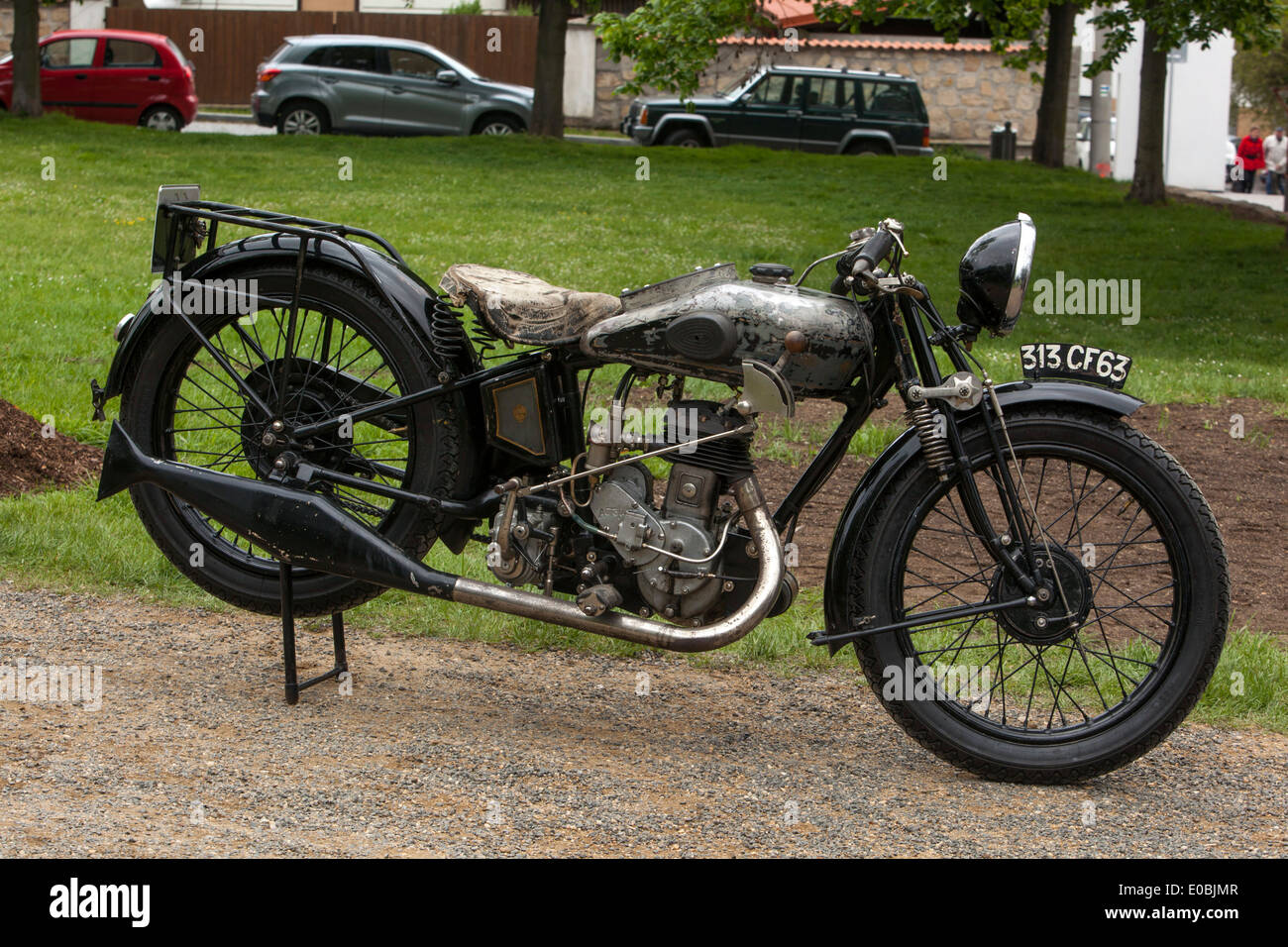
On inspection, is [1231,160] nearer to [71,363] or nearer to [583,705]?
[71,363]

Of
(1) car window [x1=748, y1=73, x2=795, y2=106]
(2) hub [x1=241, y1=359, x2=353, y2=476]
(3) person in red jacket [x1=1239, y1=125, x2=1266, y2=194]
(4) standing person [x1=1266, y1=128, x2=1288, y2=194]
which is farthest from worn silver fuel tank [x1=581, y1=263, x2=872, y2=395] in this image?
(3) person in red jacket [x1=1239, y1=125, x2=1266, y2=194]

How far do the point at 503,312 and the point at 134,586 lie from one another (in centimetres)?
211

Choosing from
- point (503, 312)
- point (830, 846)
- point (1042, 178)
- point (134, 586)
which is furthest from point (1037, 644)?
point (1042, 178)

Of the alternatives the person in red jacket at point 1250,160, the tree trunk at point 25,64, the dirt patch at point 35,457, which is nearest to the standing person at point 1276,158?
the person in red jacket at point 1250,160

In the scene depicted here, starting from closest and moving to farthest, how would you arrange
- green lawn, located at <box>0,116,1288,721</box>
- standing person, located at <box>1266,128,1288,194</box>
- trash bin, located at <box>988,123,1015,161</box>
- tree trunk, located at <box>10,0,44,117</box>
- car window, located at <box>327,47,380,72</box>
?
green lawn, located at <box>0,116,1288,721</box> → tree trunk, located at <box>10,0,44,117</box> → car window, located at <box>327,47,380,72</box> → trash bin, located at <box>988,123,1015,161</box> → standing person, located at <box>1266,128,1288,194</box>

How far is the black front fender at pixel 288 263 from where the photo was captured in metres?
4.21

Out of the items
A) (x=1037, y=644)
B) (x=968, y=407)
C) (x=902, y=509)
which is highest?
(x=968, y=407)

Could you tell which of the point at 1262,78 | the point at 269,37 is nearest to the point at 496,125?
the point at 269,37

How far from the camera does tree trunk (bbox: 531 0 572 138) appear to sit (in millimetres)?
21547

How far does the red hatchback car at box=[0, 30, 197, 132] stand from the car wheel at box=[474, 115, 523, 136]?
4519 mm

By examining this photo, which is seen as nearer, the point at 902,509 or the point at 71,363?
the point at 902,509

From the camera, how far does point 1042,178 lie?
22.1m

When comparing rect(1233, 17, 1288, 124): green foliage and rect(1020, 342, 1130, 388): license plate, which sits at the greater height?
rect(1233, 17, 1288, 124): green foliage

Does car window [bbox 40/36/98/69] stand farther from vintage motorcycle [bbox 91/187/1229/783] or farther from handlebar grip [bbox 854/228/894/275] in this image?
handlebar grip [bbox 854/228/894/275]
